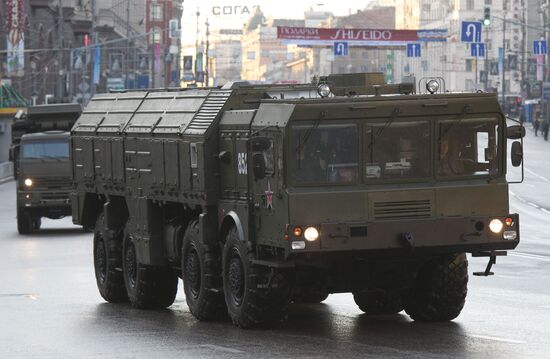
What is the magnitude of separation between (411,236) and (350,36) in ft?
434

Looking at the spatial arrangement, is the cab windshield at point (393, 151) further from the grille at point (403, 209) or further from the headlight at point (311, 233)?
the headlight at point (311, 233)

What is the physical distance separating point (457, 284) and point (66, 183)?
23.9 meters

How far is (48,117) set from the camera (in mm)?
51750

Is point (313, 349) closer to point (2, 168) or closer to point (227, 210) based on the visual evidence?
point (227, 210)

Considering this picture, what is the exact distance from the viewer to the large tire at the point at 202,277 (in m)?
17.7

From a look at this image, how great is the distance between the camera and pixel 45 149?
40156mm

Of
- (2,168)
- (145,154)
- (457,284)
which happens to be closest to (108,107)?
(145,154)

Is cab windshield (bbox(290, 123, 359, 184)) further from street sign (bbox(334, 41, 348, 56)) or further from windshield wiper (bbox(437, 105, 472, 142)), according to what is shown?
street sign (bbox(334, 41, 348, 56))

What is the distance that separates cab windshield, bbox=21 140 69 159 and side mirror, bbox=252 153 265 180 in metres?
24.3

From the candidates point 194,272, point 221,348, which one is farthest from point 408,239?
point 194,272

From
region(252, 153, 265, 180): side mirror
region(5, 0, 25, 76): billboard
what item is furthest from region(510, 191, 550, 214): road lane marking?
region(5, 0, 25, 76): billboard

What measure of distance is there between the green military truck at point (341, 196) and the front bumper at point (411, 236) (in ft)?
0.03

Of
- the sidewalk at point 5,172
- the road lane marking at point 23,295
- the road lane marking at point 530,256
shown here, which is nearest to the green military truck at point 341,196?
the road lane marking at point 23,295

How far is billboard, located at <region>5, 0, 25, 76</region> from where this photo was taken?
8581 cm
